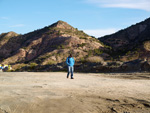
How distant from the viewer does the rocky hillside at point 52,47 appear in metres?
50.1

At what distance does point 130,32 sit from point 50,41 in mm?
28608

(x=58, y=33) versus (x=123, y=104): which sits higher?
(x=58, y=33)

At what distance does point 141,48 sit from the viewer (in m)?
45.2

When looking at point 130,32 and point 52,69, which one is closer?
point 52,69

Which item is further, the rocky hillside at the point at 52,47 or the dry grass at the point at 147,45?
the rocky hillside at the point at 52,47

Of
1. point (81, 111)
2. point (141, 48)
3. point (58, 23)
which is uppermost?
point (58, 23)

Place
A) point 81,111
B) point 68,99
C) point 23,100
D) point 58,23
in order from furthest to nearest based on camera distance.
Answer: point 58,23
point 68,99
point 23,100
point 81,111

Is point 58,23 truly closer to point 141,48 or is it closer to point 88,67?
point 141,48

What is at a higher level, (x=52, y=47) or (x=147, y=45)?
(x=52, y=47)

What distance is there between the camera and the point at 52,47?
57438 millimetres

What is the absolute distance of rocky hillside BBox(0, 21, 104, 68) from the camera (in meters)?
50.1

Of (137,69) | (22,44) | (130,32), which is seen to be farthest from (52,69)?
(130,32)

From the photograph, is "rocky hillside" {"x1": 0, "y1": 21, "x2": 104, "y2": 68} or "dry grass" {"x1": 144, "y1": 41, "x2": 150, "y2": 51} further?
"rocky hillside" {"x1": 0, "y1": 21, "x2": 104, "y2": 68}

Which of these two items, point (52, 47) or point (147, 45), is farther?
point (52, 47)
